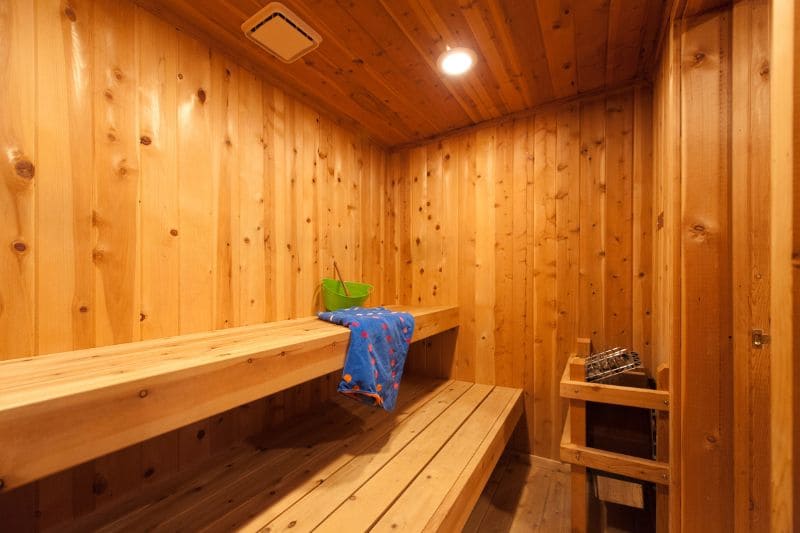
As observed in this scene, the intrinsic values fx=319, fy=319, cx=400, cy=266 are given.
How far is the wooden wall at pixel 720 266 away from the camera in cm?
99

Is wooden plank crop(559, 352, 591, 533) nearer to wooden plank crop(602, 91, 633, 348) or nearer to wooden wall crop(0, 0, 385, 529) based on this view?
wooden plank crop(602, 91, 633, 348)

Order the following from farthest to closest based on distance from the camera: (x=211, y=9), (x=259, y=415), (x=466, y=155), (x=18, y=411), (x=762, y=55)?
(x=466, y=155) → (x=259, y=415) → (x=211, y=9) → (x=762, y=55) → (x=18, y=411)

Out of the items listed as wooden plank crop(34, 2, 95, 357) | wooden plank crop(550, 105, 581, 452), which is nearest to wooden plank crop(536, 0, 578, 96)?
wooden plank crop(550, 105, 581, 452)

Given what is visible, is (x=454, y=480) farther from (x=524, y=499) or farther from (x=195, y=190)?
(x=195, y=190)

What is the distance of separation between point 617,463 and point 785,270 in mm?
1202

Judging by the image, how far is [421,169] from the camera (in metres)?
2.75

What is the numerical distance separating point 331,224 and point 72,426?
1.75 metres

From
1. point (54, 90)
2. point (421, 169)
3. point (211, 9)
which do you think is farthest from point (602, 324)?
point (54, 90)

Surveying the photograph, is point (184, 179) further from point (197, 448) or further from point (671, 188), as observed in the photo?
point (671, 188)

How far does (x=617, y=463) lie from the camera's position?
138 cm

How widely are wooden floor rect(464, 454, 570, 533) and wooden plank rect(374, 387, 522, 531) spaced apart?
1.29 ft

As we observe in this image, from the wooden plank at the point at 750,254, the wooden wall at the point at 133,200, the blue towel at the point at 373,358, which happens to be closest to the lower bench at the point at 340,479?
the wooden wall at the point at 133,200

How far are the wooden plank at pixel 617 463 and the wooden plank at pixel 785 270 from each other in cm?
83

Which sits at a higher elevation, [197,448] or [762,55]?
[762,55]
